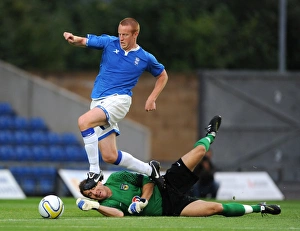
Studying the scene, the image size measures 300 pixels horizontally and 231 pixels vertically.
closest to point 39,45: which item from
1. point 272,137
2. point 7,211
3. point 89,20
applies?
point 89,20

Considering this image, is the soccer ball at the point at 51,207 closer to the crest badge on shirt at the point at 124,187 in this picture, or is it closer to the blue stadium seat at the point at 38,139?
the crest badge on shirt at the point at 124,187

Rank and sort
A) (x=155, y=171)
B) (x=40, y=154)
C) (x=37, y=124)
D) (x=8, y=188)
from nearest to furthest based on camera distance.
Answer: (x=155, y=171) < (x=8, y=188) < (x=40, y=154) < (x=37, y=124)

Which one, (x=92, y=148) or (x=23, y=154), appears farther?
(x=23, y=154)

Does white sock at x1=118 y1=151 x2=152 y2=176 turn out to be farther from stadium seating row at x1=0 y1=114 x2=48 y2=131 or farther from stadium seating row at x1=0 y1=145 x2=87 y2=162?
stadium seating row at x1=0 y1=114 x2=48 y2=131

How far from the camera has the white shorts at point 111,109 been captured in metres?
12.4

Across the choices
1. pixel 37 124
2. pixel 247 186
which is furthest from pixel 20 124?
pixel 247 186

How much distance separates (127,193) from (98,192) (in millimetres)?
427

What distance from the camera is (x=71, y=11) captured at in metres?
48.9

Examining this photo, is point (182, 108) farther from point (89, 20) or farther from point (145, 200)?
point (145, 200)

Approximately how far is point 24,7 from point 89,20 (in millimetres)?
4697

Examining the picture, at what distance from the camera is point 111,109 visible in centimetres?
1242

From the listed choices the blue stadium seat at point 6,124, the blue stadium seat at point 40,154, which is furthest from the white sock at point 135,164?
the blue stadium seat at point 6,124

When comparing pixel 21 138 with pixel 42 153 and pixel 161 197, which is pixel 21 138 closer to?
pixel 42 153

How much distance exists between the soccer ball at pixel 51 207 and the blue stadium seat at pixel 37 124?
15964 millimetres
